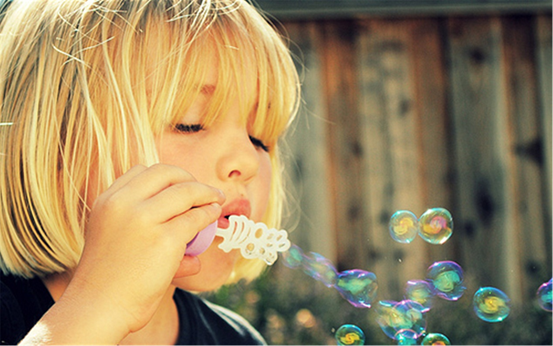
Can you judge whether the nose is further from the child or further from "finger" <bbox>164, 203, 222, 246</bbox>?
"finger" <bbox>164, 203, 222, 246</bbox>

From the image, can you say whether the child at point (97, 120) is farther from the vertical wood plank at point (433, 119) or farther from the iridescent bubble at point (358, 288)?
the vertical wood plank at point (433, 119)

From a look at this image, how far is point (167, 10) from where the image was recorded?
1.11 meters

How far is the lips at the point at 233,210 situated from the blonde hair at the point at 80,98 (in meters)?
0.15

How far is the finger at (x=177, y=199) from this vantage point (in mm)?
816

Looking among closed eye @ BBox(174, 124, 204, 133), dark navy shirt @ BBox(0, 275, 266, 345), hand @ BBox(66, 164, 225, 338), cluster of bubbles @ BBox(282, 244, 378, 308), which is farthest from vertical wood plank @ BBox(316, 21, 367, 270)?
hand @ BBox(66, 164, 225, 338)

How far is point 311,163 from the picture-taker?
10.3 feet

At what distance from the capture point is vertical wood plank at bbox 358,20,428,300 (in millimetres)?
3201

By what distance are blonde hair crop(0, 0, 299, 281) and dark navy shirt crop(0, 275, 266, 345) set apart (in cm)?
4

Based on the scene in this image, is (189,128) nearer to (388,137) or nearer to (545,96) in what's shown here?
(388,137)

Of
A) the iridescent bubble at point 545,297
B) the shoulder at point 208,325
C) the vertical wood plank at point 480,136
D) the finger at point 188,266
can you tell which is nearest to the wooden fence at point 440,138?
the vertical wood plank at point 480,136

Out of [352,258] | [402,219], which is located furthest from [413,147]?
[402,219]

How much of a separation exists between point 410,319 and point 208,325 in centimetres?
48

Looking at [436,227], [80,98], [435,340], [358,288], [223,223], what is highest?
[80,98]

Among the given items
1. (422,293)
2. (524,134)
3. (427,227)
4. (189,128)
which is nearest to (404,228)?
(427,227)
